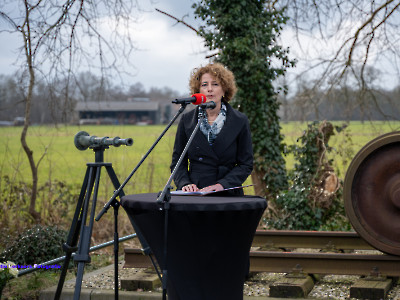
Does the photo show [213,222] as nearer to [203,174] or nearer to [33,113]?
[203,174]

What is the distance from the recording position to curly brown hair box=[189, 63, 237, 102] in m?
4.42

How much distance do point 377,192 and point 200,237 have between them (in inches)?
112

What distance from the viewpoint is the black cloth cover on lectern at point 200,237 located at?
135 inches

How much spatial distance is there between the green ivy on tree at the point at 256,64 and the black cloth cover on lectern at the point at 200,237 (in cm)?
616

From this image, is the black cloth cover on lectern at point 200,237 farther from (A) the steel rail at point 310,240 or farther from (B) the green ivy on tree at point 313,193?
(B) the green ivy on tree at point 313,193

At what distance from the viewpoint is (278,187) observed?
32.2ft

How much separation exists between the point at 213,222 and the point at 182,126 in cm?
126

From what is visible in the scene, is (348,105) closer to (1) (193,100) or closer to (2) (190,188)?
(2) (190,188)

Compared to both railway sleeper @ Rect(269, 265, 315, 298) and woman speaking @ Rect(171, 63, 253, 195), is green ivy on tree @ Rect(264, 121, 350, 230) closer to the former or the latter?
railway sleeper @ Rect(269, 265, 315, 298)

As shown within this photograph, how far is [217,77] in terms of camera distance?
4.41 meters

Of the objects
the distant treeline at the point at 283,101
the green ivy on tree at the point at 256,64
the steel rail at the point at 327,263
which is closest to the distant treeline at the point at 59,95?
the distant treeline at the point at 283,101

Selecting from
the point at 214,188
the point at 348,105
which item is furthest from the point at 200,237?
the point at 348,105

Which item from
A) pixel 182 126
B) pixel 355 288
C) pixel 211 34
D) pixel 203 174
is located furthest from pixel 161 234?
pixel 211 34

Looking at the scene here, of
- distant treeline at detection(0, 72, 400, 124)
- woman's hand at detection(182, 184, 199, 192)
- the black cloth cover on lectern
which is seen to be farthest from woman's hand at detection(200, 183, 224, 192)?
distant treeline at detection(0, 72, 400, 124)
